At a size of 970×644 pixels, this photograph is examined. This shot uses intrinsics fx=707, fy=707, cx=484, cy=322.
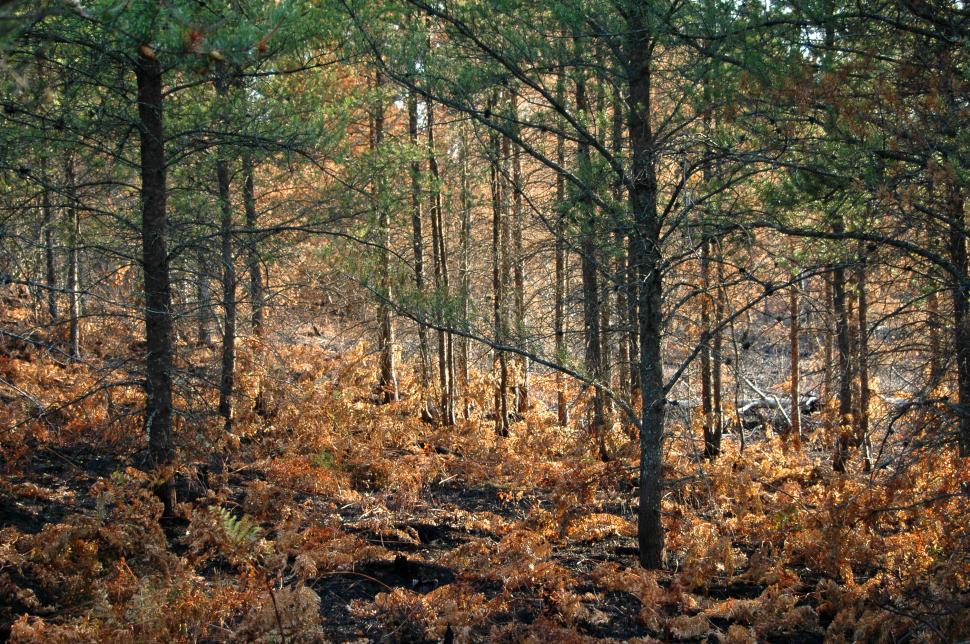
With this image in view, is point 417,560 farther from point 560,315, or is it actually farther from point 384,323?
point 384,323

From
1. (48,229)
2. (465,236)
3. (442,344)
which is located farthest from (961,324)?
(465,236)

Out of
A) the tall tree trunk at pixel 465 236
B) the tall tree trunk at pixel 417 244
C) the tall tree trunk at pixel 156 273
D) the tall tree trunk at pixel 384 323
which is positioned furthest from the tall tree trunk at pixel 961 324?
the tall tree trunk at pixel 417 244

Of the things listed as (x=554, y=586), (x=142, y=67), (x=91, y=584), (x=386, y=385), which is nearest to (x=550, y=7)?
A: (x=142, y=67)

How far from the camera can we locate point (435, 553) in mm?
7273

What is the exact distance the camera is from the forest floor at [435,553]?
16.1 ft

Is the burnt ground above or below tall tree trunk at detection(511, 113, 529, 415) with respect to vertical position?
below

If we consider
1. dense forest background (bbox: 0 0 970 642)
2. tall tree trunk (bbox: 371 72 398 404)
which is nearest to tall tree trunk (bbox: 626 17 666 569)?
dense forest background (bbox: 0 0 970 642)

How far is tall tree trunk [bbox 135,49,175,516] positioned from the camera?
6.88 m

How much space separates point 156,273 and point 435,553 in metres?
3.96

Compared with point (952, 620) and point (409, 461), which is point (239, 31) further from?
point (409, 461)

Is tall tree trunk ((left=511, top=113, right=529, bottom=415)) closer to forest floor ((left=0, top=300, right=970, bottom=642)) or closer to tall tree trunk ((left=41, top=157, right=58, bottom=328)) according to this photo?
forest floor ((left=0, top=300, right=970, bottom=642))

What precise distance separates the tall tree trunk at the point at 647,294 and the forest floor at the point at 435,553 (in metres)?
0.37

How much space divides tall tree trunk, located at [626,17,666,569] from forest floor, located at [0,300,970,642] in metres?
0.37

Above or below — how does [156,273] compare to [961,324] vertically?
above
